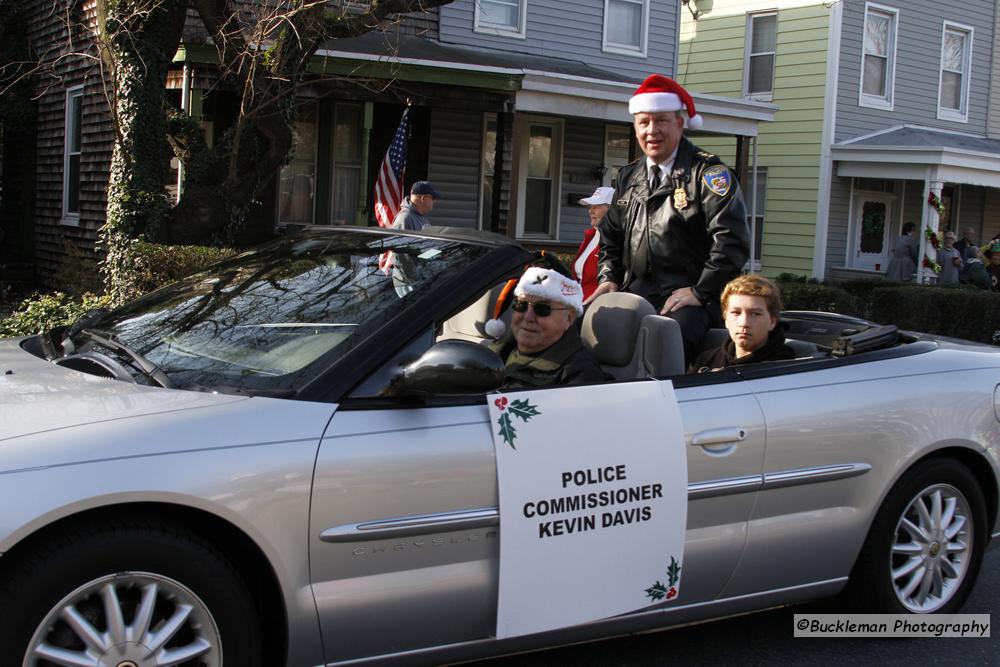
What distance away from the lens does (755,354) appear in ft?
13.9

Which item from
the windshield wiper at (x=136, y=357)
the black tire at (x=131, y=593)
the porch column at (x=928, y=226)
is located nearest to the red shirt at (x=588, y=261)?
the windshield wiper at (x=136, y=357)

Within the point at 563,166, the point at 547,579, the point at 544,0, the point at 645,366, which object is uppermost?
the point at 544,0

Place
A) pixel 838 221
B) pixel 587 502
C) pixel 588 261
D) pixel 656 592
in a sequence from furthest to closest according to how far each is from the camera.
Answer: pixel 838 221
pixel 588 261
pixel 656 592
pixel 587 502

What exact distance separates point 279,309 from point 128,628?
1186 mm

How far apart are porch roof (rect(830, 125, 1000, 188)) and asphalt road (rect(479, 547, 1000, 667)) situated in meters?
16.5

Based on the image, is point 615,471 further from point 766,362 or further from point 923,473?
point 923,473

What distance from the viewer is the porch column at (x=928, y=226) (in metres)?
19.0

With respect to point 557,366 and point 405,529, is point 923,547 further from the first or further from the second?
point 405,529

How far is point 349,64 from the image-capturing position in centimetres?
1278

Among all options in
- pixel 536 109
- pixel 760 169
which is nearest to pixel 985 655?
pixel 536 109

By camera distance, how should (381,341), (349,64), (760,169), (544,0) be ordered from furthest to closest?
(760,169), (544,0), (349,64), (381,341)

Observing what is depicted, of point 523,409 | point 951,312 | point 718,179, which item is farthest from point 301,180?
point 523,409

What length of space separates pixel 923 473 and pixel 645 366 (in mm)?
1208

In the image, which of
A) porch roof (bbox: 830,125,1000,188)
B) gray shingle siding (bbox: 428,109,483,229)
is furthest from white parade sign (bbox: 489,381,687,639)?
porch roof (bbox: 830,125,1000,188)
